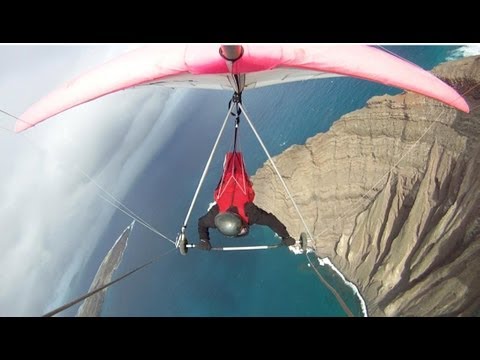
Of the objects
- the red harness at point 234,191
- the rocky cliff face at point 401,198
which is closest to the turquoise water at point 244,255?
the rocky cliff face at point 401,198

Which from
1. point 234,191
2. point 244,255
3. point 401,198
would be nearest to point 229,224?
point 234,191

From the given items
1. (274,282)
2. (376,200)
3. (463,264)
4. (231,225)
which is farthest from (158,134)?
(231,225)

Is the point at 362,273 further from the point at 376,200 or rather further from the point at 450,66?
the point at 450,66

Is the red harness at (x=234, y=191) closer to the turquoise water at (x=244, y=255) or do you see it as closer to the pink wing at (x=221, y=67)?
the pink wing at (x=221, y=67)

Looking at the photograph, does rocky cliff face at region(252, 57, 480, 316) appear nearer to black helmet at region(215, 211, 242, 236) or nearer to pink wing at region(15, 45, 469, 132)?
pink wing at region(15, 45, 469, 132)

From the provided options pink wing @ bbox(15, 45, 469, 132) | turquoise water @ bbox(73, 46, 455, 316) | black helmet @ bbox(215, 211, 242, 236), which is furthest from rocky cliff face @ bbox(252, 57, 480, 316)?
black helmet @ bbox(215, 211, 242, 236)

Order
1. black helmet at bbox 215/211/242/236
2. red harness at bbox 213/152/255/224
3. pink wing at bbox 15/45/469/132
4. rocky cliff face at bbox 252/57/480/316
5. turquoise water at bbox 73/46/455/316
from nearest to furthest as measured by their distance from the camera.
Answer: pink wing at bbox 15/45/469/132 → black helmet at bbox 215/211/242/236 → red harness at bbox 213/152/255/224 → rocky cliff face at bbox 252/57/480/316 → turquoise water at bbox 73/46/455/316
